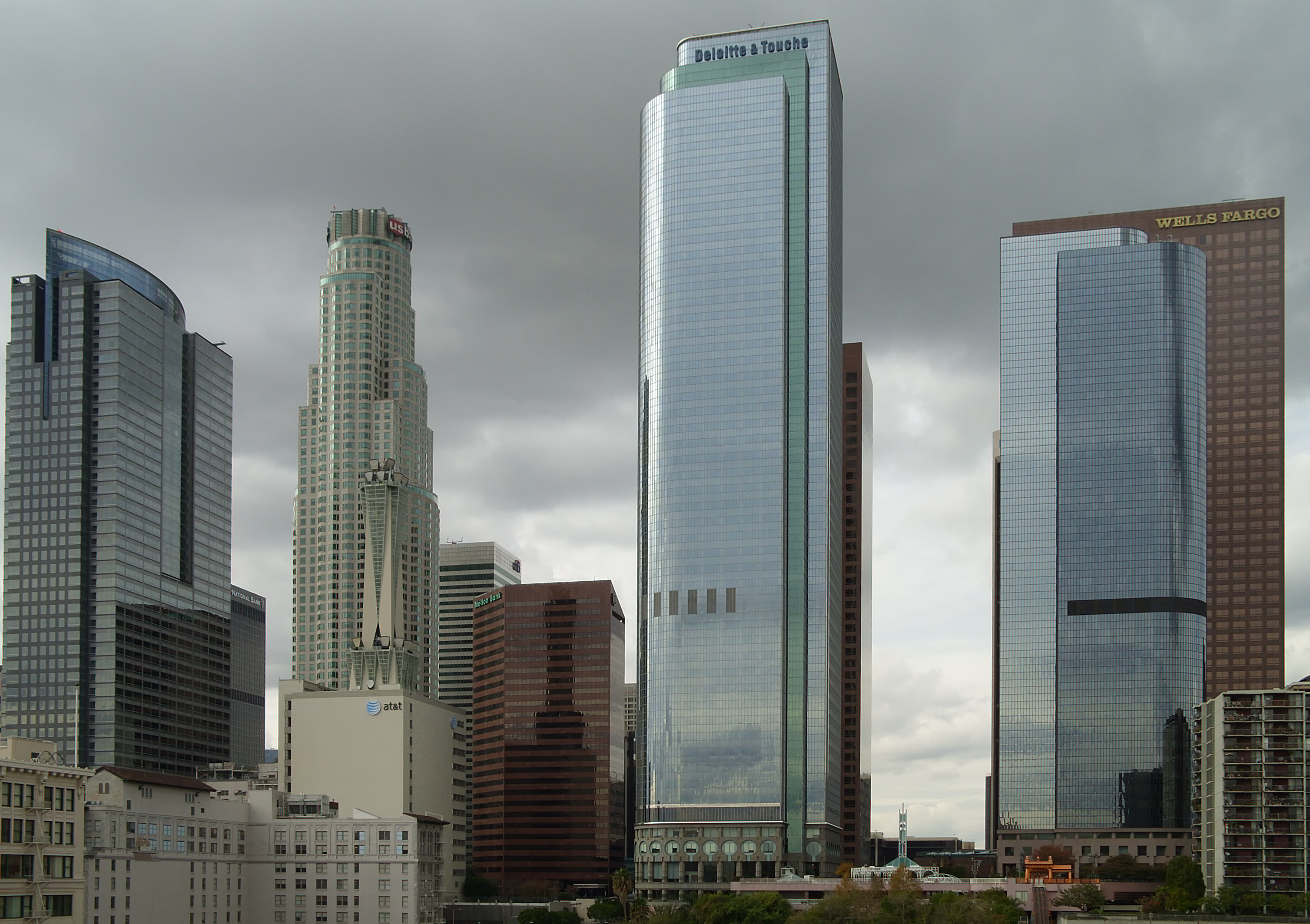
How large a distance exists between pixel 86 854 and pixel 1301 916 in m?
149

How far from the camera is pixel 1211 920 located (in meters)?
172

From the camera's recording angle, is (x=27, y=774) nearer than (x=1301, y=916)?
Yes

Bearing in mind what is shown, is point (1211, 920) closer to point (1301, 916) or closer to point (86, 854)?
point (1301, 916)

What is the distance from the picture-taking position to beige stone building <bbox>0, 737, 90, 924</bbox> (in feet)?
373

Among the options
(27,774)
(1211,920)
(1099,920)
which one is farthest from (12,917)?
(1211,920)

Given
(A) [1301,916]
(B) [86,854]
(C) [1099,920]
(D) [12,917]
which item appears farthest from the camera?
(B) [86,854]

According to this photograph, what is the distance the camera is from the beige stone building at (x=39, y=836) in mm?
113562

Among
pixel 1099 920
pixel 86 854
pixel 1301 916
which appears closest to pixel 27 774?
pixel 86 854

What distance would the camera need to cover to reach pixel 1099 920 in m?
169

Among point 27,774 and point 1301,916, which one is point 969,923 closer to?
point 1301,916

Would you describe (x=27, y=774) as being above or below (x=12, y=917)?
above

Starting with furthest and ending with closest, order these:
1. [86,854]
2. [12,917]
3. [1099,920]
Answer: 1. [86,854]
2. [1099,920]
3. [12,917]

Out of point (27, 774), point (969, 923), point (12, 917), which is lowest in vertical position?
point (969, 923)

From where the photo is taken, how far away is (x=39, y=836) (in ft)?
384
